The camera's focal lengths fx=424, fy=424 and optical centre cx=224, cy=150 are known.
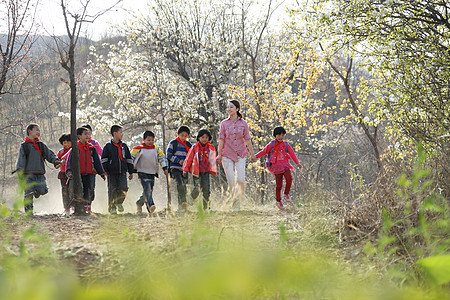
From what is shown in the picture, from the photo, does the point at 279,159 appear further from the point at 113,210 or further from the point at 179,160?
the point at 113,210

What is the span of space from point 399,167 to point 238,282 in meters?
3.94

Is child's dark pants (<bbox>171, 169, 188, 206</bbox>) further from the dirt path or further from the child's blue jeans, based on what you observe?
the dirt path

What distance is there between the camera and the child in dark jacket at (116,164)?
7.85 m

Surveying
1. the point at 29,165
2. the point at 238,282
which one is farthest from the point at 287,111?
the point at 238,282

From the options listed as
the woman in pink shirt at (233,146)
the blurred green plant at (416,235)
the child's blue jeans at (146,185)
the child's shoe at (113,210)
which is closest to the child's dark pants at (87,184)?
the child's shoe at (113,210)

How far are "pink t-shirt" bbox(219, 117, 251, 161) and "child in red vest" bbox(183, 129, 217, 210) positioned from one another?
298 mm

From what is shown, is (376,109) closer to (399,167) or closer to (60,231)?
(399,167)

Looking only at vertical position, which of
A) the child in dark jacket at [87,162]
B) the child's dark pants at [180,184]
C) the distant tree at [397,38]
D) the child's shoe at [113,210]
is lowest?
the child's shoe at [113,210]

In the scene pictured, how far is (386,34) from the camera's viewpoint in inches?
334

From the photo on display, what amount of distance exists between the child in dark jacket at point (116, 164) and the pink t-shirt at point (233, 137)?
1.84 m

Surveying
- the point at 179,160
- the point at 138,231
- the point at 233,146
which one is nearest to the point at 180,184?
the point at 179,160

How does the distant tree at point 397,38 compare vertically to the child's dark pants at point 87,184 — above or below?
above

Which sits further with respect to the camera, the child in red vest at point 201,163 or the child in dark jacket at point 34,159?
the child in dark jacket at point 34,159

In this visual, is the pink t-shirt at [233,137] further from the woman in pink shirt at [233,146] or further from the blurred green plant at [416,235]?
the blurred green plant at [416,235]
